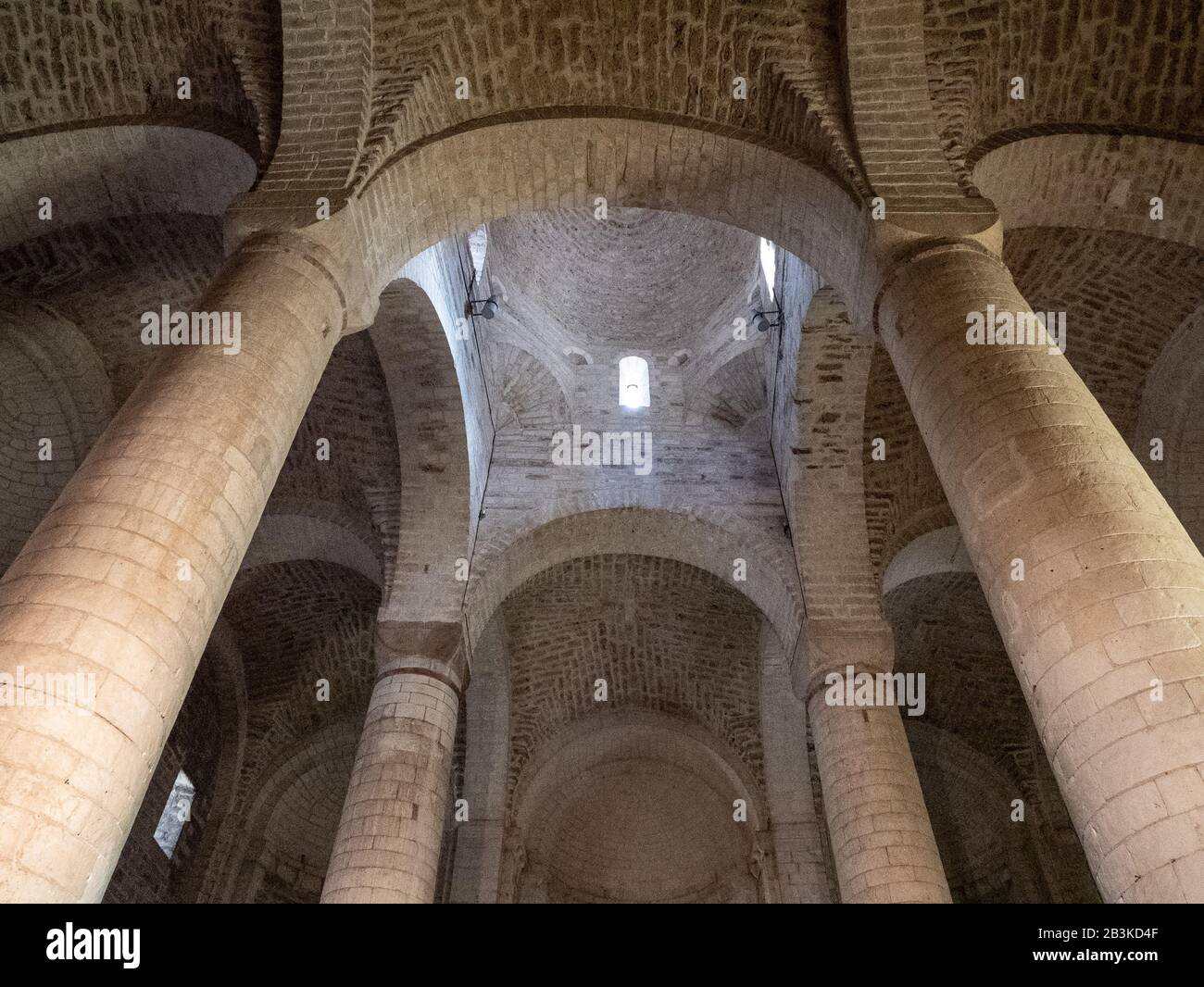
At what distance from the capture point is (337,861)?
7.05m

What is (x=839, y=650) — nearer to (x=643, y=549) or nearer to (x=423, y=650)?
(x=643, y=549)

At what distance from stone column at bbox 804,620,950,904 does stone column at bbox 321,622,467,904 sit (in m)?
3.25

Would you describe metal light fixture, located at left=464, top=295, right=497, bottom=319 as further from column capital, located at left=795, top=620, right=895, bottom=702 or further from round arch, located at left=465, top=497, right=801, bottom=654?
column capital, located at left=795, top=620, right=895, bottom=702

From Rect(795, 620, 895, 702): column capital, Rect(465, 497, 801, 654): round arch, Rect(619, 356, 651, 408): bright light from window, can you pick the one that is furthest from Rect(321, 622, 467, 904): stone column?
Rect(619, 356, 651, 408): bright light from window

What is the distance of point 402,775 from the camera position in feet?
24.6

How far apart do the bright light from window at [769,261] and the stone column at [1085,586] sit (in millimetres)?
6282

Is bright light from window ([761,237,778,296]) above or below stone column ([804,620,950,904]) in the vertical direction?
above

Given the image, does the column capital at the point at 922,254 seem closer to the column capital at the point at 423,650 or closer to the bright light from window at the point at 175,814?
the column capital at the point at 423,650

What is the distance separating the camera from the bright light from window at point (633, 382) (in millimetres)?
12031

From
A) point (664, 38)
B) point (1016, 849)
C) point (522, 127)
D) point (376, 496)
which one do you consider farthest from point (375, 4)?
point (1016, 849)

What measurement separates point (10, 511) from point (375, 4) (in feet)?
22.0

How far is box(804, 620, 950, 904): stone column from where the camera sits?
6.86 m

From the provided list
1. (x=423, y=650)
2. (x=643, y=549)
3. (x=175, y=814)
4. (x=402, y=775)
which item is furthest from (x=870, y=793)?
(x=175, y=814)

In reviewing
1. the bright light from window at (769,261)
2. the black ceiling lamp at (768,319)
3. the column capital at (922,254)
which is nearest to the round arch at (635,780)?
the black ceiling lamp at (768,319)
